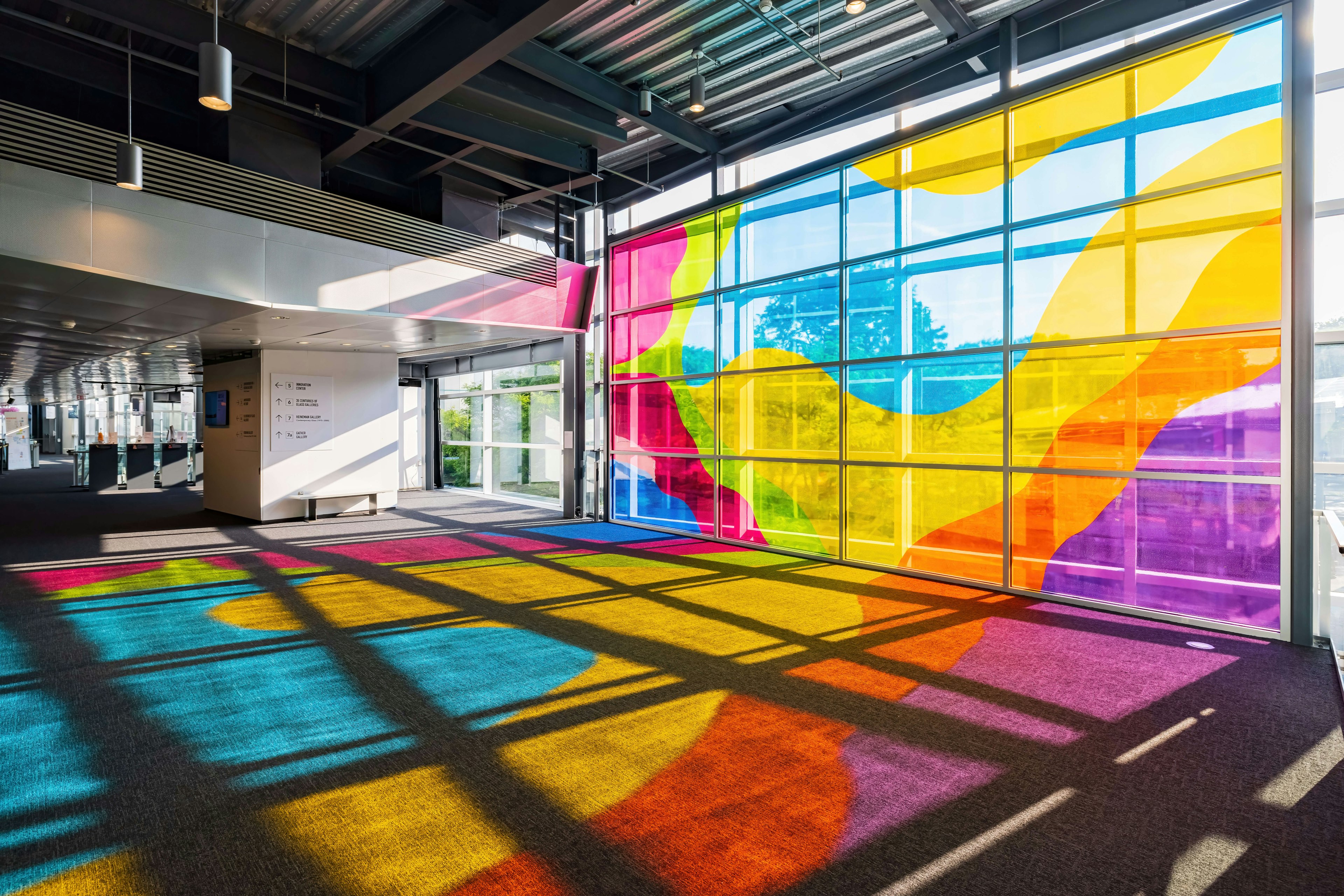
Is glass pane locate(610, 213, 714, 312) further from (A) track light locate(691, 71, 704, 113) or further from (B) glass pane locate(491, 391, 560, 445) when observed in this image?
(B) glass pane locate(491, 391, 560, 445)

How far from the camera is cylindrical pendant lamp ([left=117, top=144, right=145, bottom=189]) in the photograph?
606cm

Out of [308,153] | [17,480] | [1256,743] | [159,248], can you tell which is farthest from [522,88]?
[17,480]

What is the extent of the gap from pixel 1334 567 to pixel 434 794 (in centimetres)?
698

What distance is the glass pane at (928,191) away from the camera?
7.70 metres

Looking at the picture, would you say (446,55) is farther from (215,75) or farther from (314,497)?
(314,497)

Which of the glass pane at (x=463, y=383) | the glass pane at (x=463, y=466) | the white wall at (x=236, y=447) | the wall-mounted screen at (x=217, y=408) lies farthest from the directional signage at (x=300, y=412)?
the glass pane at (x=463, y=466)

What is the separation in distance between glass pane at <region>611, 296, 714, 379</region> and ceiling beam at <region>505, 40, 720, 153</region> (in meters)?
2.44

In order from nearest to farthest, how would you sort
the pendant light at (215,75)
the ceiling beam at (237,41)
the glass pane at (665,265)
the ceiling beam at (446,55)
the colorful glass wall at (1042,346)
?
the pendant light at (215,75) < the colorful glass wall at (1042,346) < the ceiling beam at (446,55) < the ceiling beam at (237,41) < the glass pane at (665,265)

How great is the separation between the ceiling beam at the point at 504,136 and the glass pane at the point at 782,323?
9.82ft

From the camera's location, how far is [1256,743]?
390 centimetres

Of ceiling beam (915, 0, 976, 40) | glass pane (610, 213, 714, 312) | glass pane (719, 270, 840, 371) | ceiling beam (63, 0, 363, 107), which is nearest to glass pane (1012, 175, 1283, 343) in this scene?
ceiling beam (915, 0, 976, 40)

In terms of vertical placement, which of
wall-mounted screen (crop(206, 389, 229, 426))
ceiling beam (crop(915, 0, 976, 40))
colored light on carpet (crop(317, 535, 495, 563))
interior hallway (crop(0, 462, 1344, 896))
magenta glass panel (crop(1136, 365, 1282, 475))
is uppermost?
ceiling beam (crop(915, 0, 976, 40))

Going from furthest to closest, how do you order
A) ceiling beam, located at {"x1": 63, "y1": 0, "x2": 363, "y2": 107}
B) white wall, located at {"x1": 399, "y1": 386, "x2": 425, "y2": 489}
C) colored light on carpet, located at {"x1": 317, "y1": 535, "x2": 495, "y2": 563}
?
white wall, located at {"x1": 399, "y1": 386, "x2": 425, "y2": 489} → colored light on carpet, located at {"x1": 317, "y1": 535, "x2": 495, "y2": 563} → ceiling beam, located at {"x1": 63, "y1": 0, "x2": 363, "y2": 107}

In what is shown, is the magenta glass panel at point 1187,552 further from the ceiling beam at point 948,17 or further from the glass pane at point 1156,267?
the ceiling beam at point 948,17
